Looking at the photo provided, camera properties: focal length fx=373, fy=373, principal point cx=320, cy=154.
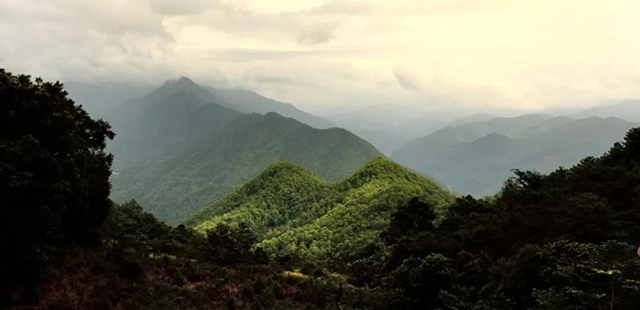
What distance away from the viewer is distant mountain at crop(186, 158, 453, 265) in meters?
76.4

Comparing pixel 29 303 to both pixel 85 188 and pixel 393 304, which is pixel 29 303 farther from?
pixel 393 304

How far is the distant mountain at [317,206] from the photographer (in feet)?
251

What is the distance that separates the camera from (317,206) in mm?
105250

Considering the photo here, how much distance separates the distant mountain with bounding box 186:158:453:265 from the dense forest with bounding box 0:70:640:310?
35.6 meters

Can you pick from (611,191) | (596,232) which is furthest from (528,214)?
(611,191)

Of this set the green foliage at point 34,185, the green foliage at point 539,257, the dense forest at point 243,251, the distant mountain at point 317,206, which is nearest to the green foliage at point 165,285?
the dense forest at point 243,251

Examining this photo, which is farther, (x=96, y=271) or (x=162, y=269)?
(x=162, y=269)

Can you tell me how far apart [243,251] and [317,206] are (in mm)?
72471

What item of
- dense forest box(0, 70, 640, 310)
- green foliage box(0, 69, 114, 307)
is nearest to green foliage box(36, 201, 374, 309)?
dense forest box(0, 70, 640, 310)

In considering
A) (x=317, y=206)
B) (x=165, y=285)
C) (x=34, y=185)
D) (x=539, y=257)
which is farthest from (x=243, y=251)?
(x=317, y=206)

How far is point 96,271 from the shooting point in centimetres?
2061

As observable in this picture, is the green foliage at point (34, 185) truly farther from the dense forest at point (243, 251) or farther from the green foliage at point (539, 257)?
the green foliage at point (539, 257)

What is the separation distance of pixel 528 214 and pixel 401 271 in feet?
43.2

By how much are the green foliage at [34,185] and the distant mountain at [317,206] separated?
46.5m
